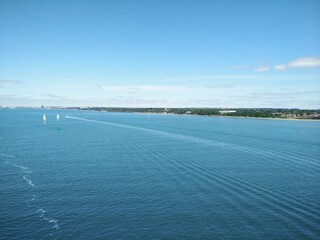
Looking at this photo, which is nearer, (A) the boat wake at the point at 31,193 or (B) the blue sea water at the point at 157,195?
(B) the blue sea water at the point at 157,195

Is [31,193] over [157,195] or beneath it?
over

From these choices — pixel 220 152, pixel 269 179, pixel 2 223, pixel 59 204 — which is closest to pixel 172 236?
pixel 59 204

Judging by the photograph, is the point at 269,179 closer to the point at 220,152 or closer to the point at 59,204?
the point at 220,152

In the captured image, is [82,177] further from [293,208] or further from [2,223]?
[293,208]

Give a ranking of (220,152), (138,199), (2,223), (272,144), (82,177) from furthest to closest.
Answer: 1. (272,144)
2. (220,152)
3. (82,177)
4. (138,199)
5. (2,223)

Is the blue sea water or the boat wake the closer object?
the blue sea water

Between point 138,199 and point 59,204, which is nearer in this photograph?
point 59,204

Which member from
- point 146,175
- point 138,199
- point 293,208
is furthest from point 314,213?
point 146,175

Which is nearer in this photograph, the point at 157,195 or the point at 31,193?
the point at 31,193

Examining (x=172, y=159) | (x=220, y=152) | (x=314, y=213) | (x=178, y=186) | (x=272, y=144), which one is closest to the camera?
(x=314, y=213)
